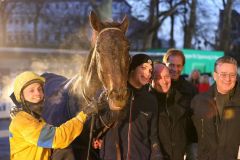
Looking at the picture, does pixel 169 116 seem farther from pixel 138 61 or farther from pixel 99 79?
pixel 99 79

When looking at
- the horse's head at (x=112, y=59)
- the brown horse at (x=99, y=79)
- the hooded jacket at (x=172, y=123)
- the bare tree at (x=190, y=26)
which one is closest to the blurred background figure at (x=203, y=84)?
the hooded jacket at (x=172, y=123)

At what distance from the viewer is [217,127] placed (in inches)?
139

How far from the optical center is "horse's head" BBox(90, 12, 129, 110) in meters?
2.99

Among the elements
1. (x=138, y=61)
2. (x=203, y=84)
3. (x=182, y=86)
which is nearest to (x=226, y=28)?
(x=203, y=84)

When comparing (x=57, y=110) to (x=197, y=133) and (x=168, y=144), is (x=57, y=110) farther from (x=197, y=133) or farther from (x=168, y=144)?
(x=197, y=133)

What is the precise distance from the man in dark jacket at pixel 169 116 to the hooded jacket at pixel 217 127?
0.19 meters

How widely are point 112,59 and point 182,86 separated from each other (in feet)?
4.05

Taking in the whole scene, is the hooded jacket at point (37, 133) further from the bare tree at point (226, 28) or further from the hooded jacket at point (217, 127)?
the bare tree at point (226, 28)

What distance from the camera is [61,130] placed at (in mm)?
3045

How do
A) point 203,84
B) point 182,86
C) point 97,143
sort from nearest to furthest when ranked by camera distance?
point 97,143 < point 182,86 < point 203,84

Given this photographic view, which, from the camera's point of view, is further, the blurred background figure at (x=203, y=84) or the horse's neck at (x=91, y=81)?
the blurred background figure at (x=203, y=84)

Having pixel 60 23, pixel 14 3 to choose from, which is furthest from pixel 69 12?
pixel 14 3

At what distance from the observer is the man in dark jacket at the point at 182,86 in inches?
159

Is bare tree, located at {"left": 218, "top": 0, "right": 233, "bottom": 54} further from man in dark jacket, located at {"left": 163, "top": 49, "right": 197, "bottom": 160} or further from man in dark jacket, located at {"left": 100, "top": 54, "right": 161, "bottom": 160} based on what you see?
man in dark jacket, located at {"left": 100, "top": 54, "right": 161, "bottom": 160}
